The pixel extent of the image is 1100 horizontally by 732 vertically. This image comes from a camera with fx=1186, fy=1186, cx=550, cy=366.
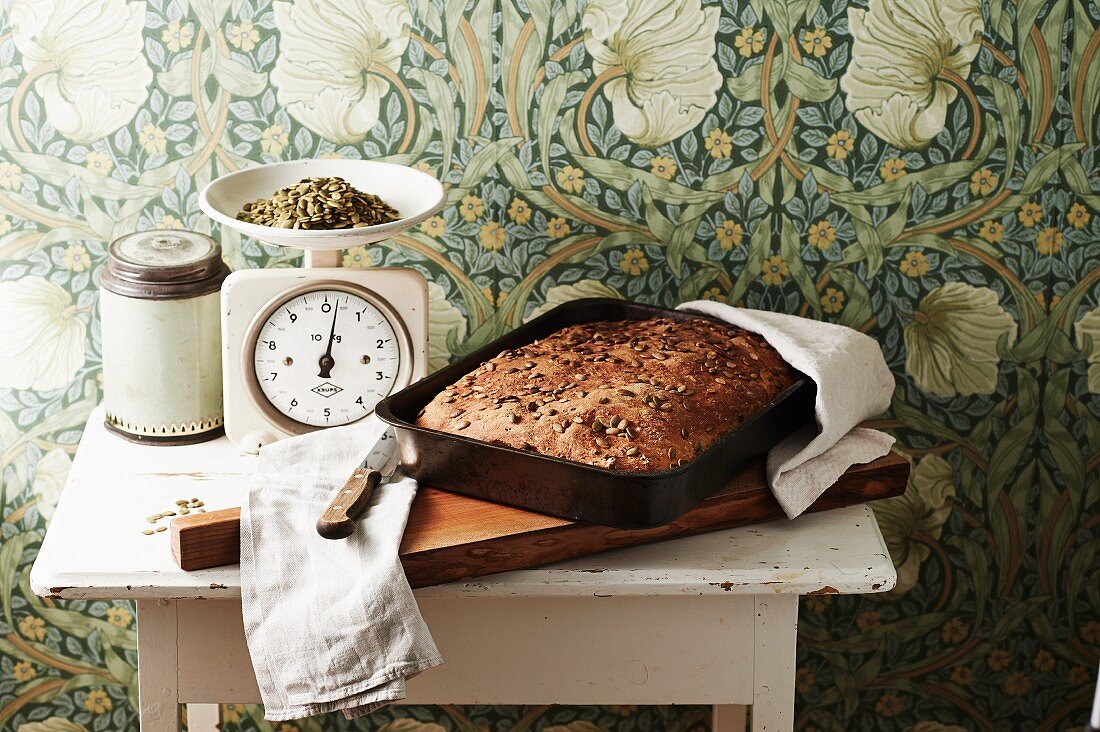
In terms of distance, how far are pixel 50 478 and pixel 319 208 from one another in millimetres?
684

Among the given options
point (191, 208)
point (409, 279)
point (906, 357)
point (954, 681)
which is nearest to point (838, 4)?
point (906, 357)

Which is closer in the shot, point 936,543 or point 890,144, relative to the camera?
point 890,144

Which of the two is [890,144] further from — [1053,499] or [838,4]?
[1053,499]

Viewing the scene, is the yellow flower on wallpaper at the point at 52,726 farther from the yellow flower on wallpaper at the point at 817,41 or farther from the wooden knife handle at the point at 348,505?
the yellow flower on wallpaper at the point at 817,41

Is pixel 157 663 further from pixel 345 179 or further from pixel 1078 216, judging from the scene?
pixel 1078 216

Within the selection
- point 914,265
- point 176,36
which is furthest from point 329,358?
point 914,265

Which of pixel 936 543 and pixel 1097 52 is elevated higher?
pixel 1097 52

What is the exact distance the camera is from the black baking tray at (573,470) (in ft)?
3.60

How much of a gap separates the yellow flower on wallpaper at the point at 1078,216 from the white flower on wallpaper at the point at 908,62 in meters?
0.23

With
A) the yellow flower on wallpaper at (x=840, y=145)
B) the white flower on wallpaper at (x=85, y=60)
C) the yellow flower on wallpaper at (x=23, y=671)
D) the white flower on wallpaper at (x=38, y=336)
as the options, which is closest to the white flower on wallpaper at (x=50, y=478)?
the white flower on wallpaper at (x=38, y=336)

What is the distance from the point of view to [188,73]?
1576 millimetres

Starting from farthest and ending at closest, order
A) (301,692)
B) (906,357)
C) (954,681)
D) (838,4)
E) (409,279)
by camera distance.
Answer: (954,681) → (906,357) → (838,4) → (409,279) → (301,692)

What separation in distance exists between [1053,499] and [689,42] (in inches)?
34.2

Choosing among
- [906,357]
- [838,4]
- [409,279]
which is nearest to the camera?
[409,279]
